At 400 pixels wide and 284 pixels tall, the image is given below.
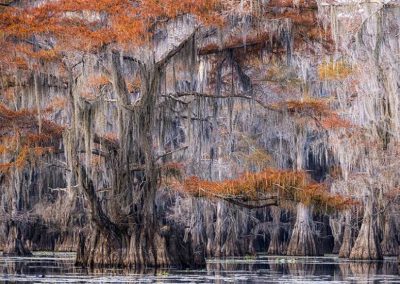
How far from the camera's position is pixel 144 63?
68.5ft

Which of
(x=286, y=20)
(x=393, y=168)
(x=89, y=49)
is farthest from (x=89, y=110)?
(x=393, y=168)

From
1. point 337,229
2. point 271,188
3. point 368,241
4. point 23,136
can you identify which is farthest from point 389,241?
point 23,136

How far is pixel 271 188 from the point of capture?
894 inches

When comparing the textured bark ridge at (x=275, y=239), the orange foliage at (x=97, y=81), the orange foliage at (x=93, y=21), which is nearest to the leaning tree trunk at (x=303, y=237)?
the textured bark ridge at (x=275, y=239)

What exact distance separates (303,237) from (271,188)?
15.4 meters

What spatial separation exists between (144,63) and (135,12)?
1.08 m

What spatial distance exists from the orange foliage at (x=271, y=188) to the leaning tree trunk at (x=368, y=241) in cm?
834

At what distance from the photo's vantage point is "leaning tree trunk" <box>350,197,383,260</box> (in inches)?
1217

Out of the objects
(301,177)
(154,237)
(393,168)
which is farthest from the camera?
(393,168)

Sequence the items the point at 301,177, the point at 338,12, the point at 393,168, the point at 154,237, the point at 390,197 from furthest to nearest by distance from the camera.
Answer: the point at 390,197 → the point at 393,168 → the point at 301,177 → the point at 154,237 → the point at 338,12

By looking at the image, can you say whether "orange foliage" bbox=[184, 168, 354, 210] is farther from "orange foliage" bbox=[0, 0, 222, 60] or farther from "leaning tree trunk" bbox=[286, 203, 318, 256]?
"leaning tree trunk" bbox=[286, 203, 318, 256]

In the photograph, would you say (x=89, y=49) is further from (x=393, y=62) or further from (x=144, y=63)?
(x=393, y=62)

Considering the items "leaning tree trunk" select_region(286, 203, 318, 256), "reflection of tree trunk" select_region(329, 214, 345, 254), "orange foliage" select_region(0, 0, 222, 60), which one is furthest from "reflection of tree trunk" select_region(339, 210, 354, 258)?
"orange foliage" select_region(0, 0, 222, 60)

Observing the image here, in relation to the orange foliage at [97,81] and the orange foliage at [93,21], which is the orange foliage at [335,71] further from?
the orange foliage at [97,81]
